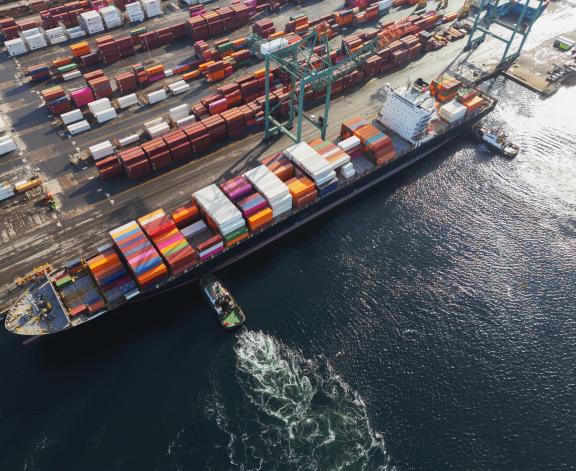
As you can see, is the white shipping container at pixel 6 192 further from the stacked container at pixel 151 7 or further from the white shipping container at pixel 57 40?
the stacked container at pixel 151 7

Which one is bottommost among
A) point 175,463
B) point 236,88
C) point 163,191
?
point 175,463

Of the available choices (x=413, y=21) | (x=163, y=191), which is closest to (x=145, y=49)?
(x=163, y=191)

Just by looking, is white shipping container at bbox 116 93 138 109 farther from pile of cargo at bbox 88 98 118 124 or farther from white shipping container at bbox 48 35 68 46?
white shipping container at bbox 48 35 68 46

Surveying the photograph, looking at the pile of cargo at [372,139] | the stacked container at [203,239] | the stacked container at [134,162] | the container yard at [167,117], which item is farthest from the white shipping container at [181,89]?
the stacked container at [203,239]

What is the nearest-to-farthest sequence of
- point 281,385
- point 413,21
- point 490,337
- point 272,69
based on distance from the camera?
point 281,385
point 490,337
point 272,69
point 413,21

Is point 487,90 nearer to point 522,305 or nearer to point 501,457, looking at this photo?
point 522,305

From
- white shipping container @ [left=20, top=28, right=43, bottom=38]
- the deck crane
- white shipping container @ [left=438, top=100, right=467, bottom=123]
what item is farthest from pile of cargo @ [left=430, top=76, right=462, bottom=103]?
white shipping container @ [left=20, top=28, right=43, bottom=38]
